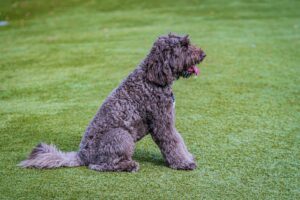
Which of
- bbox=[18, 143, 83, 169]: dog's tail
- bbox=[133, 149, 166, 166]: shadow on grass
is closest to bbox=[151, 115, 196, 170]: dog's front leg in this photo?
bbox=[133, 149, 166, 166]: shadow on grass

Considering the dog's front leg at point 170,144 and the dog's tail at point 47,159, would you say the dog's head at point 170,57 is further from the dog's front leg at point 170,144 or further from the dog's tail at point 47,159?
the dog's tail at point 47,159

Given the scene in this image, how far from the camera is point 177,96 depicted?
26.1 ft

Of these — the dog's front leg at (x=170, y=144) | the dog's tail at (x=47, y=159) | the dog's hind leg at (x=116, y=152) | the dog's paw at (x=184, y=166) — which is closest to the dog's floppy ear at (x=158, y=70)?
the dog's front leg at (x=170, y=144)

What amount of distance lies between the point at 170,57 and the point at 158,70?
0.53 feet

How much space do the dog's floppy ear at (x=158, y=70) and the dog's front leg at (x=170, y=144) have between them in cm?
36

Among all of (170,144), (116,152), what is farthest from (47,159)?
(170,144)

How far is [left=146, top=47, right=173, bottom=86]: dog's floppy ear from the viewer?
5012 mm

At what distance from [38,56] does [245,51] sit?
13.7 feet

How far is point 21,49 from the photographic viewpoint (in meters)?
12.1

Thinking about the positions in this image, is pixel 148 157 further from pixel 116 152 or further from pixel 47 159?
pixel 47 159

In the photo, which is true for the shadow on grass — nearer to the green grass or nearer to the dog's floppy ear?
the green grass

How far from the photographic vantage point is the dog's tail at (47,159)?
5.07m

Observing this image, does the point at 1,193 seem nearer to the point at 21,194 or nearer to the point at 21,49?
the point at 21,194

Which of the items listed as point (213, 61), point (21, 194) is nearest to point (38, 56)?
point (213, 61)
